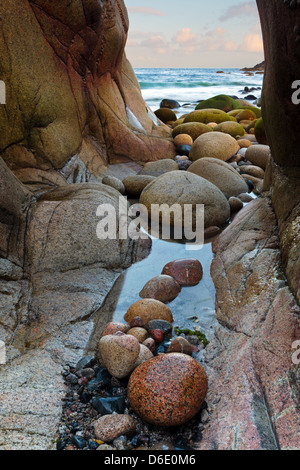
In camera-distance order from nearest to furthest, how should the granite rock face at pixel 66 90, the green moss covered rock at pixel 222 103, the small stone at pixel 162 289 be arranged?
the small stone at pixel 162 289 < the granite rock face at pixel 66 90 < the green moss covered rock at pixel 222 103

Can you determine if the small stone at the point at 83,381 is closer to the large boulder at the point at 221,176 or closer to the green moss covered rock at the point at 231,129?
the large boulder at the point at 221,176

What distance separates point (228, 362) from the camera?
9.41ft

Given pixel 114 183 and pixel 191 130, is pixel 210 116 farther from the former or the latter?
pixel 114 183

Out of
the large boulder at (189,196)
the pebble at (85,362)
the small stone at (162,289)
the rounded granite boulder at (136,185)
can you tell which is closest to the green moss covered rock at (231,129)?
the rounded granite boulder at (136,185)

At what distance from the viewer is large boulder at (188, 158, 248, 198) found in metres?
7.22

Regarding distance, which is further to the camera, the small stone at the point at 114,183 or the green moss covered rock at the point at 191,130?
the green moss covered rock at the point at 191,130

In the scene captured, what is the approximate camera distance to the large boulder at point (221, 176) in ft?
23.7

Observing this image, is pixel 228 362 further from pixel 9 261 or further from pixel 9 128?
pixel 9 128

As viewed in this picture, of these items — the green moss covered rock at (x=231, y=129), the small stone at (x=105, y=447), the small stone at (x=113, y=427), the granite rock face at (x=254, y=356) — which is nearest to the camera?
the granite rock face at (x=254, y=356)

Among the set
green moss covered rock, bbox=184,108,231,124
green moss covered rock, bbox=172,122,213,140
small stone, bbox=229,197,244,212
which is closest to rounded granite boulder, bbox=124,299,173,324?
small stone, bbox=229,197,244,212

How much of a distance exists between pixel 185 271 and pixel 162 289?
49cm

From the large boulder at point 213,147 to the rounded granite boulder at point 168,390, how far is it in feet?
23.1
